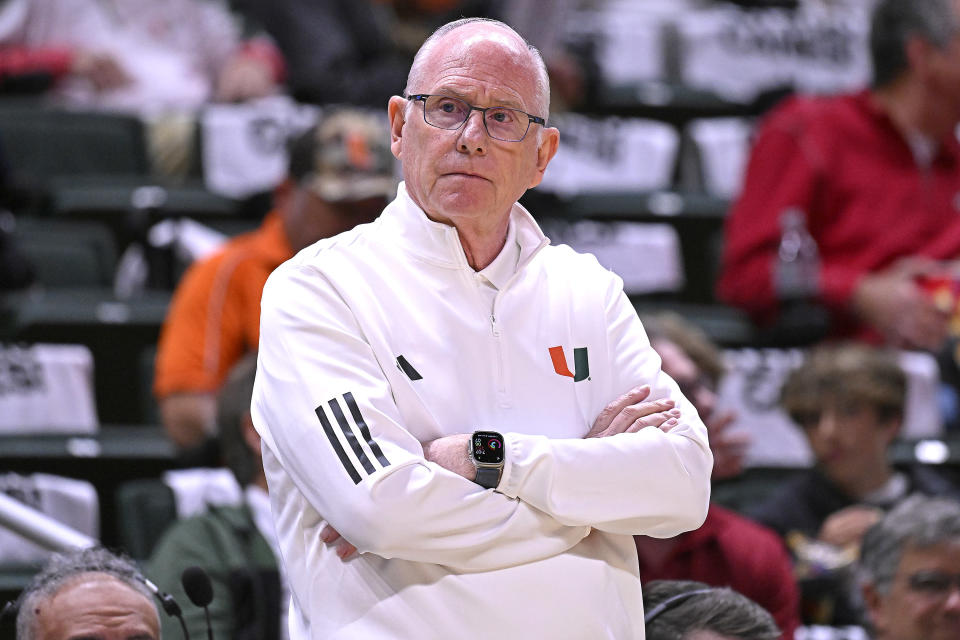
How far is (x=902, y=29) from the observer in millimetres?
4832

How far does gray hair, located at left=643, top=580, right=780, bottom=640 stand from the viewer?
97.6 inches

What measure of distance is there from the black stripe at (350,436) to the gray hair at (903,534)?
1492mm

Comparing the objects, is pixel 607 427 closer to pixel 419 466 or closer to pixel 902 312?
pixel 419 466

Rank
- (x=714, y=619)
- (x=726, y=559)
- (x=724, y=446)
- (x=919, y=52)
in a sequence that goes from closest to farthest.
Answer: (x=714, y=619)
(x=726, y=559)
(x=724, y=446)
(x=919, y=52)

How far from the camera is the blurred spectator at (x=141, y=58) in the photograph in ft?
18.9

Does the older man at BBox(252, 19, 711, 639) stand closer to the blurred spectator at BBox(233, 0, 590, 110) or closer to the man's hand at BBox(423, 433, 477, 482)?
the man's hand at BBox(423, 433, 477, 482)

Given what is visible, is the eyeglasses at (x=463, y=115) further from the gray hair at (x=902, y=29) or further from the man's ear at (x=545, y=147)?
the gray hair at (x=902, y=29)

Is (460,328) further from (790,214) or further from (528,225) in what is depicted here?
(790,214)

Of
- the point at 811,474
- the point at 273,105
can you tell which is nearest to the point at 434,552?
the point at 811,474

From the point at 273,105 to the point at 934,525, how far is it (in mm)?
3368

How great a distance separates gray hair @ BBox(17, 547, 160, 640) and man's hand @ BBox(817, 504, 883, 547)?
1729 mm

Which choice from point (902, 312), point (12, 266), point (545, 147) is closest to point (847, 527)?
point (902, 312)

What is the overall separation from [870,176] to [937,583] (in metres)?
2.03

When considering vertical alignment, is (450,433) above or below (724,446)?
above
